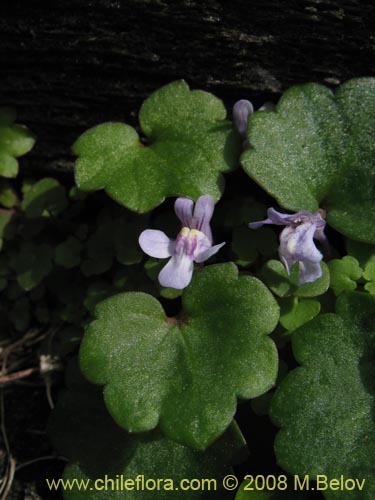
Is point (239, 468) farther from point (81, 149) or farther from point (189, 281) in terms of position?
point (81, 149)

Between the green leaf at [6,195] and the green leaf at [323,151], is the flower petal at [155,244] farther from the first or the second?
the green leaf at [6,195]

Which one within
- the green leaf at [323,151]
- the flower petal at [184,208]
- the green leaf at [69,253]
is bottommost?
the green leaf at [69,253]

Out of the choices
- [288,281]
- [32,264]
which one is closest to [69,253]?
[32,264]

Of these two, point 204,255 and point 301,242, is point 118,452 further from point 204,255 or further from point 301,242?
point 301,242

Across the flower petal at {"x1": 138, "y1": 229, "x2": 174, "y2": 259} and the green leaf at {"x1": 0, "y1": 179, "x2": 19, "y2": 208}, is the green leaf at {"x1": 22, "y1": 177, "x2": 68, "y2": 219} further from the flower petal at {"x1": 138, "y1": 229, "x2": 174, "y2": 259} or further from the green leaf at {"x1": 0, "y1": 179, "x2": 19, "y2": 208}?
the flower petal at {"x1": 138, "y1": 229, "x2": 174, "y2": 259}

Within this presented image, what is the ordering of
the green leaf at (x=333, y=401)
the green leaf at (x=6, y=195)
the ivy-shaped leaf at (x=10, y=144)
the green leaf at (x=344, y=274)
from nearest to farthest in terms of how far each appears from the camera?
the green leaf at (x=333, y=401)
the green leaf at (x=344, y=274)
the ivy-shaped leaf at (x=10, y=144)
the green leaf at (x=6, y=195)

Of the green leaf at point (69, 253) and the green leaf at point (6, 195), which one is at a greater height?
the green leaf at point (6, 195)

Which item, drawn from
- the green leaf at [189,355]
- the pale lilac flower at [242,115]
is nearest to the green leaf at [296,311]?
the green leaf at [189,355]
